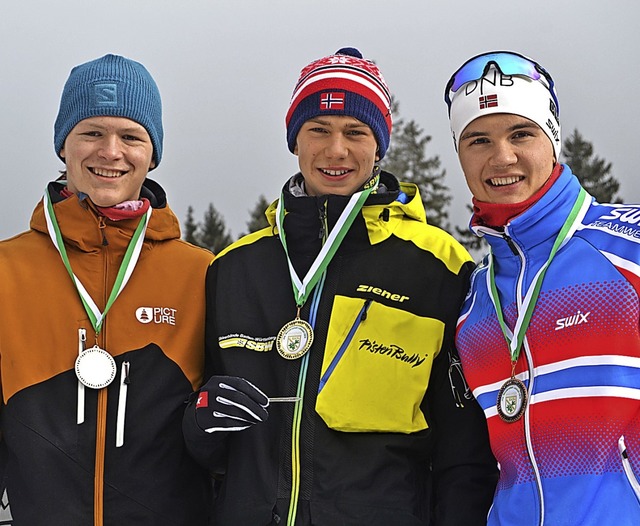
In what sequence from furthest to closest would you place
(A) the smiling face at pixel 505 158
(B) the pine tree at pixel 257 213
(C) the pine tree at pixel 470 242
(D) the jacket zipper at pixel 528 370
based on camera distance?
(B) the pine tree at pixel 257 213 < (C) the pine tree at pixel 470 242 < (A) the smiling face at pixel 505 158 < (D) the jacket zipper at pixel 528 370

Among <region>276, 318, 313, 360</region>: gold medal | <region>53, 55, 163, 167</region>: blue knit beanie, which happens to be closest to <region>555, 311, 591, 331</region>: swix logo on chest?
<region>276, 318, 313, 360</region>: gold medal

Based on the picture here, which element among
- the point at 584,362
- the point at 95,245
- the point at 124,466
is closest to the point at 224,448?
the point at 124,466

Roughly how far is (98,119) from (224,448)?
5.61 ft

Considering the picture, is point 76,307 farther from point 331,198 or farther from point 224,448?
point 331,198

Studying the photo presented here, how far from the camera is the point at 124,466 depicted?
3939mm

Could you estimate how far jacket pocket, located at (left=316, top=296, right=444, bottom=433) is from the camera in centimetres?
375

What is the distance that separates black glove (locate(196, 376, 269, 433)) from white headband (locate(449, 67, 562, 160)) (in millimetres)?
1460

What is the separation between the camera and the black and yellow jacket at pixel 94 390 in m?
3.89

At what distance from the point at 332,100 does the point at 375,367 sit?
133 centimetres

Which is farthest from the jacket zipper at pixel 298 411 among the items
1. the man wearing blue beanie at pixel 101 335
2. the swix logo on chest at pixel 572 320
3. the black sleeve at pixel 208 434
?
the swix logo on chest at pixel 572 320

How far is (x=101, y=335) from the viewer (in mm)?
4078

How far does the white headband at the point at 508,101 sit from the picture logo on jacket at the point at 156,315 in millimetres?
1610

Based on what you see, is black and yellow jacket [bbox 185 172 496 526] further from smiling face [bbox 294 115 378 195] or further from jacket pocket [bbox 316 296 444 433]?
smiling face [bbox 294 115 378 195]

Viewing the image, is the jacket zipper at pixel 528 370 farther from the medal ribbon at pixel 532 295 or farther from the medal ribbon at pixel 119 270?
the medal ribbon at pixel 119 270
